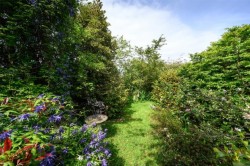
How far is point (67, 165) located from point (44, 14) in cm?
371

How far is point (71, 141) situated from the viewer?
9.11ft

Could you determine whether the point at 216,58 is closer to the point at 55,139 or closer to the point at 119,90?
the point at 119,90

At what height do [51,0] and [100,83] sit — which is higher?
[51,0]

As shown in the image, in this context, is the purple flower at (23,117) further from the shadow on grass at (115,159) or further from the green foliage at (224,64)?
the green foliage at (224,64)

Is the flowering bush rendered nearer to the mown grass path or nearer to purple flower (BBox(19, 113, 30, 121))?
purple flower (BBox(19, 113, 30, 121))

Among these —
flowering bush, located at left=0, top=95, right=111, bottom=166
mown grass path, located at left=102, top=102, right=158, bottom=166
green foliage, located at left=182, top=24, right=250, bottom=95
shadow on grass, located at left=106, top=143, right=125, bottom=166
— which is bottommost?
shadow on grass, located at left=106, top=143, right=125, bottom=166

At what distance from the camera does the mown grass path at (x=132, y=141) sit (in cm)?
488

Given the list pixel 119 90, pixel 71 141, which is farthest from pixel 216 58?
pixel 71 141

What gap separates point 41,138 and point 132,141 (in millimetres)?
4686

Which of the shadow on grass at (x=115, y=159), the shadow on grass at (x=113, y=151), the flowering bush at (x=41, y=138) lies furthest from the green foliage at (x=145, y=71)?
the flowering bush at (x=41, y=138)

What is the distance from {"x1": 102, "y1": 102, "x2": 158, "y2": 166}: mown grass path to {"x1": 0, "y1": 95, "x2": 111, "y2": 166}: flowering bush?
170 centimetres

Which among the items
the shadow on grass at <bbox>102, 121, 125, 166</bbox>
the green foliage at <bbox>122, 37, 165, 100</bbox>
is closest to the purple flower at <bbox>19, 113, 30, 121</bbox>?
the shadow on grass at <bbox>102, 121, 125, 166</bbox>

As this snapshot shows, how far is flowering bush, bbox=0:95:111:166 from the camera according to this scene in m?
1.60

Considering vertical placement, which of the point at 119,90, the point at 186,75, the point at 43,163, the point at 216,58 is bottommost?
the point at 43,163
